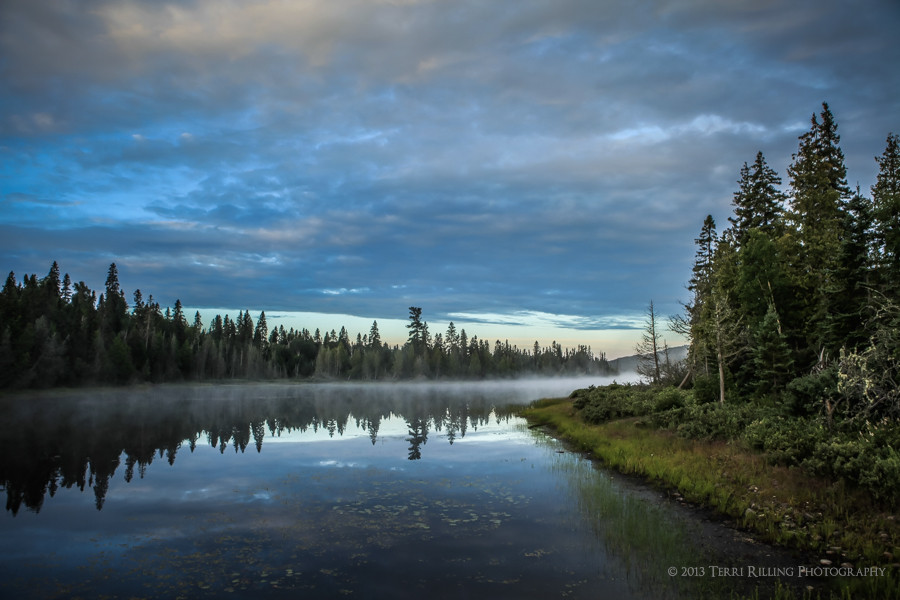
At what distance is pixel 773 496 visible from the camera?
53.6 ft

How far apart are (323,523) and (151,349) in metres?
Result: 107

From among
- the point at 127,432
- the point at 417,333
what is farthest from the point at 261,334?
the point at 127,432

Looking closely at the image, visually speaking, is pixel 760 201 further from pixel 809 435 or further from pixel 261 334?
pixel 261 334

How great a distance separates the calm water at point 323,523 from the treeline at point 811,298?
1013 cm

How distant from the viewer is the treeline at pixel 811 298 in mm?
20797

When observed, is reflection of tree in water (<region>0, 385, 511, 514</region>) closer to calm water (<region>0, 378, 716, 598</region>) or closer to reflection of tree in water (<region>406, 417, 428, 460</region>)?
reflection of tree in water (<region>406, 417, 428, 460</region>)

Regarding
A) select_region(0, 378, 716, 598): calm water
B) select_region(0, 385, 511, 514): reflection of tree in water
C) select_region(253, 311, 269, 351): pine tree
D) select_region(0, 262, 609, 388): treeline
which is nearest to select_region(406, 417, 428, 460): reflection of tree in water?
select_region(0, 385, 511, 514): reflection of tree in water

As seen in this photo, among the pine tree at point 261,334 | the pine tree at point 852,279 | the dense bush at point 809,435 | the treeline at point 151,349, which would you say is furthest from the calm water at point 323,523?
the pine tree at point 261,334

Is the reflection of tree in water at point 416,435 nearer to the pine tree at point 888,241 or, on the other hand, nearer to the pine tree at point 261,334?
the pine tree at point 888,241

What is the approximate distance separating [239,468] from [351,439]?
11246 millimetres

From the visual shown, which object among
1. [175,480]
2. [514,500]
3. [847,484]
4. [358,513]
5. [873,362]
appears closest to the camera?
[847,484]

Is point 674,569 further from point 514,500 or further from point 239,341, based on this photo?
point 239,341

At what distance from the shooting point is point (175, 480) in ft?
74.9

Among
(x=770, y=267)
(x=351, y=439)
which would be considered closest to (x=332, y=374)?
(x=351, y=439)
